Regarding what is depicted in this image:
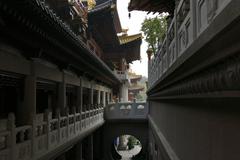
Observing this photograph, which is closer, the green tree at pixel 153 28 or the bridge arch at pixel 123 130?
the bridge arch at pixel 123 130

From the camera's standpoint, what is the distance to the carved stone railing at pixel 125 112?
25.4m

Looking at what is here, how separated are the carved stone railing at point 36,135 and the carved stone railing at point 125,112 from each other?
11.0 metres

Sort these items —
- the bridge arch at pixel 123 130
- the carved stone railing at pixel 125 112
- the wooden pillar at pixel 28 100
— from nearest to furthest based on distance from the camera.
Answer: the wooden pillar at pixel 28 100
the carved stone railing at pixel 125 112
the bridge arch at pixel 123 130

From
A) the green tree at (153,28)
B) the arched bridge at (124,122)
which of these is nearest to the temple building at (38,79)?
the arched bridge at (124,122)

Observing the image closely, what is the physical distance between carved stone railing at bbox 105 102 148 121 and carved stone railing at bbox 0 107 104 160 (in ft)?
36.1

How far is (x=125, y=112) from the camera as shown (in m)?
25.6

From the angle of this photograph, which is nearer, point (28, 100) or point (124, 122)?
point (28, 100)

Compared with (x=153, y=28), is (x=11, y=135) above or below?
below

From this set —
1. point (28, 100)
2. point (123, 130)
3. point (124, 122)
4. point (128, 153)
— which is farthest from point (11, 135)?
point (128, 153)

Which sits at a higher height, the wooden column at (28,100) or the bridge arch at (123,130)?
the wooden column at (28,100)

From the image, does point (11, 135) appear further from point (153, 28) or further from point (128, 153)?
point (128, 153)

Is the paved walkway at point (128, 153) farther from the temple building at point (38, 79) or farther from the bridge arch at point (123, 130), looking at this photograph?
the temple building at point (38, 79)

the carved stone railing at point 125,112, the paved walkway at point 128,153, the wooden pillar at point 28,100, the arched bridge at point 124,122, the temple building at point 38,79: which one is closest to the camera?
Answer: the temple building at point 38,79

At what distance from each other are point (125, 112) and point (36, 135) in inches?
685
